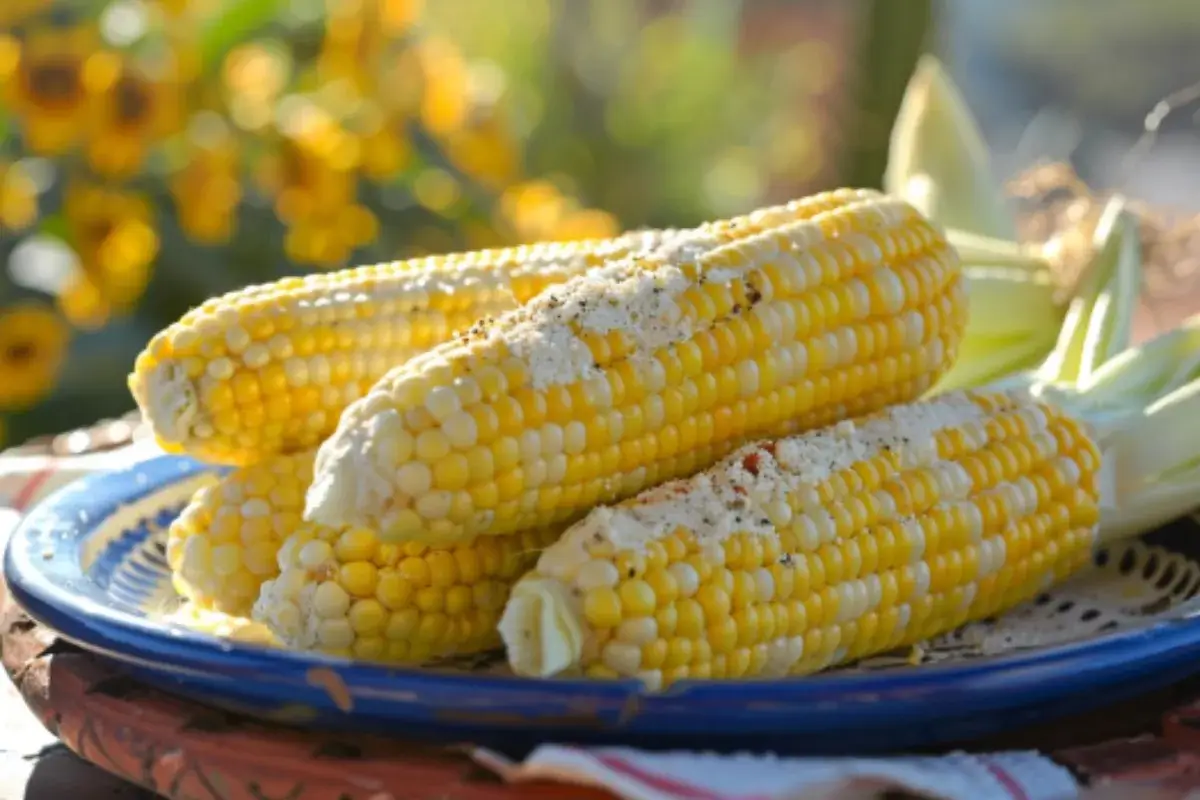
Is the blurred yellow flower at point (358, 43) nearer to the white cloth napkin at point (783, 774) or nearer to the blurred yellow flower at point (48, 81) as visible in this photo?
the blurred yellow flower at point (48, 81)

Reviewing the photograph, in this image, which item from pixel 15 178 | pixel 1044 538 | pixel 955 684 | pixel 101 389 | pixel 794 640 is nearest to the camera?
pixel 955 684

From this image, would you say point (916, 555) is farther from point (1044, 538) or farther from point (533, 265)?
point (533, 265)

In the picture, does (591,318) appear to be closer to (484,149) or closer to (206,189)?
(206,189)

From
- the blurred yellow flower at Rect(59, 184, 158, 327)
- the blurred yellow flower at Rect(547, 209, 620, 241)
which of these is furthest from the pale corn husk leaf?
the blurred yellow flower at Rect(59, 184, 158, 327)

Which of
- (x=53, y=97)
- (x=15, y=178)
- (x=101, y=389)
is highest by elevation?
(x=53, y=97)

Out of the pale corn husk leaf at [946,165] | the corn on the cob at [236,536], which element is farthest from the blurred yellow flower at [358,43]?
the corn on the cob at [236,536]

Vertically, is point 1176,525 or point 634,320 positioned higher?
point 634,320

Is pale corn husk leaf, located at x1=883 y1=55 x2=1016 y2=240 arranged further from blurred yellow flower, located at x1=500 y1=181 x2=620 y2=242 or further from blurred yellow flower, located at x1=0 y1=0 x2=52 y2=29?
blurred yellow flower, located at x1=0 y1=0 x2=52 y2=29

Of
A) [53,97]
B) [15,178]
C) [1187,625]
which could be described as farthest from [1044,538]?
[15,178]
